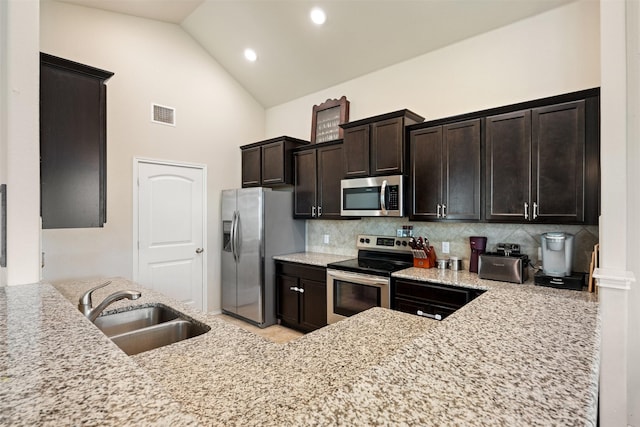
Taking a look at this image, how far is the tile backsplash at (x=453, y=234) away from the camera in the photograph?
8.32 ft

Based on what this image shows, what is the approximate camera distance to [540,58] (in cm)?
271

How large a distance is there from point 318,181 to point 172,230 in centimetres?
200

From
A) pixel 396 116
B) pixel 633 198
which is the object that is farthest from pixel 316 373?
pixel 396 116

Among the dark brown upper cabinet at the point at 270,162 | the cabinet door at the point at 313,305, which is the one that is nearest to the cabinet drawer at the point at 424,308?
the cabinet door at the point at 313,305

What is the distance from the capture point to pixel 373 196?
3.29 meters

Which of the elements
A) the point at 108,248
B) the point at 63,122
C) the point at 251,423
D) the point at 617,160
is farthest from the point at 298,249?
the point at 251,423

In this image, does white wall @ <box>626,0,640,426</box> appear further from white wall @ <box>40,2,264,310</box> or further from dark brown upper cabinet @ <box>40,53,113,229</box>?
white wall @ <box>40,2,264,310</box>

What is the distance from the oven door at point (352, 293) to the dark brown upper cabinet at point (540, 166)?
1156 mm

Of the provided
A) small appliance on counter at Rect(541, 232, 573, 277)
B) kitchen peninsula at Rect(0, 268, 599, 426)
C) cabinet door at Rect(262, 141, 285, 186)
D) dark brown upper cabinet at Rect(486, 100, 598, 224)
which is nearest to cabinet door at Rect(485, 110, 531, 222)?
dark brown upper cabinet at Rect(486, 100, 598, 224)

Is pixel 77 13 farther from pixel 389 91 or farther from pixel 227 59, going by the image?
pixel 389 91

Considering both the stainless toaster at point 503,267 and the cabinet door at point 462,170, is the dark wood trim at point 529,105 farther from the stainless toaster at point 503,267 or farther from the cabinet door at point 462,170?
the stainless toaster at point 503,267

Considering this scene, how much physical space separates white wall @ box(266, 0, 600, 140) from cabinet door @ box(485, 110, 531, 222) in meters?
0.46

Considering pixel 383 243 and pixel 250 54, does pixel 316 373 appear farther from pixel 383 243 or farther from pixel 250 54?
pixel 250 54

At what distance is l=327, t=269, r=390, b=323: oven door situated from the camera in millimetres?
3024
